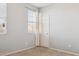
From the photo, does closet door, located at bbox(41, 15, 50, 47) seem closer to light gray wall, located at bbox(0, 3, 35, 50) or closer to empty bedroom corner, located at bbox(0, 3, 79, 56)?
empty bedroom corner, located at bbox(0, 3, 79, 56)

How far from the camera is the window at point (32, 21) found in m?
1.99

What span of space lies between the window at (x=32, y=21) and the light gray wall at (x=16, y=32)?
0.07m

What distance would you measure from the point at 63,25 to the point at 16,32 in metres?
0.85

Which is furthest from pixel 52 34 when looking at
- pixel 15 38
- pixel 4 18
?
pixel 4 18

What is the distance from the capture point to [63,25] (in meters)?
1.97

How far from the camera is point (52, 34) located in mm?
2002

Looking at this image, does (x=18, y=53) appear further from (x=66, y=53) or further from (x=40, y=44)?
(x=66, y=53)

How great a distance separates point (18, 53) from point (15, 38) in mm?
271

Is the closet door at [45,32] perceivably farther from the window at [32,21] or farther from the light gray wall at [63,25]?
the window at [32,21]

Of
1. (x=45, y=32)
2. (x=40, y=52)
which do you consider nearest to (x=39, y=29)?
(x=45, y=32)

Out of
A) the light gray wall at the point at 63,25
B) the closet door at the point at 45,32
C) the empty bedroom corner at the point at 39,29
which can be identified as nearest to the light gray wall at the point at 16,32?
the empty bedroom corner at the point at 39,29

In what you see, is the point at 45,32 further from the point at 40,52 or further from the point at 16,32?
the point at 16,32

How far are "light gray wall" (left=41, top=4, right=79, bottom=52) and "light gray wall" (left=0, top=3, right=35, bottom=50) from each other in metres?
0.37

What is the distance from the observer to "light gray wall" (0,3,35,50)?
1911 millimetres
